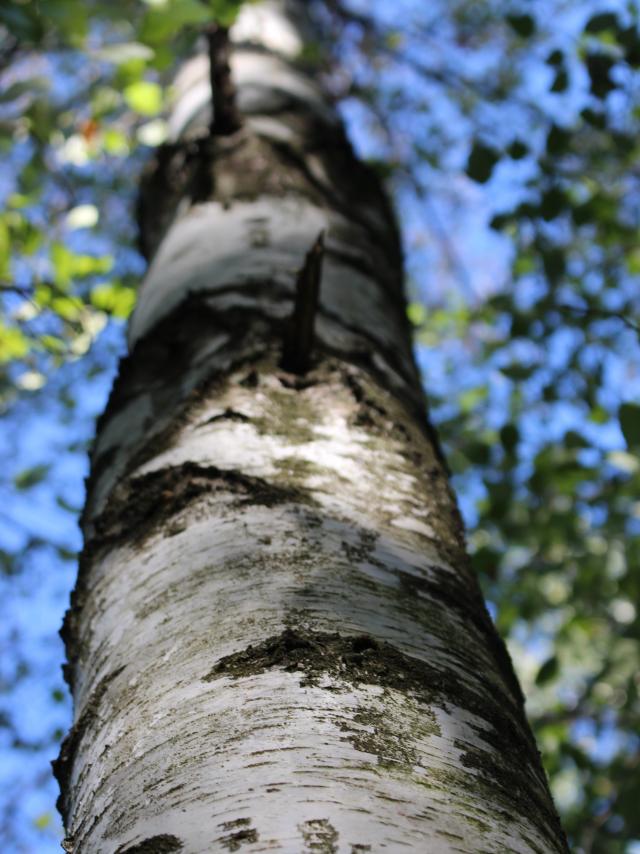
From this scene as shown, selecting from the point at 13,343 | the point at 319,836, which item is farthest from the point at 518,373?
the point at 319,836

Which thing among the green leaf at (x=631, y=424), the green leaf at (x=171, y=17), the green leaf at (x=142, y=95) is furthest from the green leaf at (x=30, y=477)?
the green leaf at (x=631, y=424)

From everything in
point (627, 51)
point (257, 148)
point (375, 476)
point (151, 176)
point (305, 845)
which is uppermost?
point (627, 51)

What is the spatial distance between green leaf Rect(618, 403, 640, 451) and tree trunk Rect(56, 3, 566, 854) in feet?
2.64

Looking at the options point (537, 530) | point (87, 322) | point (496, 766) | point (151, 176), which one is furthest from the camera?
point (537, 530)

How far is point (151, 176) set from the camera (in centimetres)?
221

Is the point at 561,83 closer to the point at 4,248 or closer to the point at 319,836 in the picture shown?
the point at 4,248

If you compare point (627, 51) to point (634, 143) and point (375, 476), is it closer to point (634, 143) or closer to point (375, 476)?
point (634, 143)

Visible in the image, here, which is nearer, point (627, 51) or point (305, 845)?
point (305, 845)

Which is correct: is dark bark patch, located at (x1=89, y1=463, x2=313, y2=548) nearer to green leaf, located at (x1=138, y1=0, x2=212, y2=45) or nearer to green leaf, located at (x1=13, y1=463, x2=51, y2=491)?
green leaf, located at (x1=138, y1=0, x2=212, y2=45)

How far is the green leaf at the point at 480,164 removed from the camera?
94.7 inches

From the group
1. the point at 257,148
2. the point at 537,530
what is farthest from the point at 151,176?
the point at 537,530

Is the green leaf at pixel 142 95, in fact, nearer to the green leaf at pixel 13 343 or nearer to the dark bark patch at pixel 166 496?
the green leaf at pixel 13 343

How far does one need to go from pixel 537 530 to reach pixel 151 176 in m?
2.44

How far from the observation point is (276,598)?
0.81 metres
